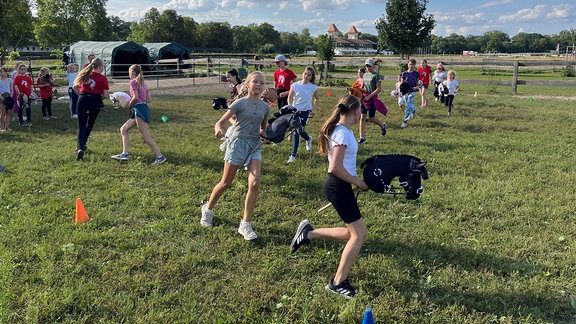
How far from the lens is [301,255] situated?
4.24 meters

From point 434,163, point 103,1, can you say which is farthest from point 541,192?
point 103,1

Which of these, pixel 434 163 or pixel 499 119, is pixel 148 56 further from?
pixel 434 163

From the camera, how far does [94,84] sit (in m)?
7.36

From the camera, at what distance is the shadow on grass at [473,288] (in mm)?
3424

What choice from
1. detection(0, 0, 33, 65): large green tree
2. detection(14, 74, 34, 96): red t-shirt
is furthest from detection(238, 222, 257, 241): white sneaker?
detection(0, 0, 33, 65): large green tree

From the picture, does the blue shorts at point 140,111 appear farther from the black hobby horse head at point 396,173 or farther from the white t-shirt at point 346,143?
the black hobby horse head at point 396,173

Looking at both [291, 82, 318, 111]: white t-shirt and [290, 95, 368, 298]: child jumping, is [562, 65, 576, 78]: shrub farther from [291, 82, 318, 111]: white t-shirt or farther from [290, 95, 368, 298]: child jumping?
[290, 95, 368, 298]: child jumping

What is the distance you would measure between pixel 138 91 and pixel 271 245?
413 centimetres

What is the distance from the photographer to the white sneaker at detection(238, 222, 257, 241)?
4.51 m

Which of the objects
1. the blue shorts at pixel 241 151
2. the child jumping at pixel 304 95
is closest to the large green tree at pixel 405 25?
the child jumping at pixel 304 95

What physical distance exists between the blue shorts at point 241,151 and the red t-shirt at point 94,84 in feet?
13.0

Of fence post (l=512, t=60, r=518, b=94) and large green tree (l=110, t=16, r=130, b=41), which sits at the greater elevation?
large green tree (l=110, t=16, r=130, b=41)

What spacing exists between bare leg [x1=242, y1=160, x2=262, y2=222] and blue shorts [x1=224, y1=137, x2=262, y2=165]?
2.8 inches

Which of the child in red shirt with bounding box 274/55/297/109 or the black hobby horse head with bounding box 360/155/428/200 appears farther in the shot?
the child in red shirt with bounding box 274/55/297/109
